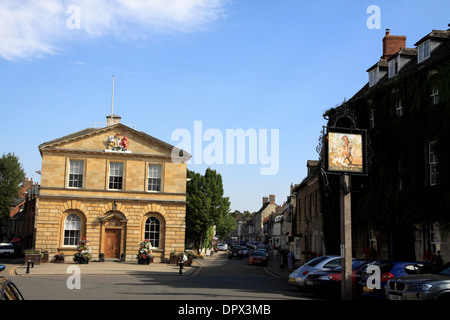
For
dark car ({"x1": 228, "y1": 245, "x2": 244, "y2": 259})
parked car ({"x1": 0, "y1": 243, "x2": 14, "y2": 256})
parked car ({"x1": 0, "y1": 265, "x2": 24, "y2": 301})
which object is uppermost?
parked car ({"x1": 0, "y1": 265, "x2": 24, "y2": 301})

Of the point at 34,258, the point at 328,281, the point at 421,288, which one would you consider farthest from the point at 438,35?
the point at 34,258

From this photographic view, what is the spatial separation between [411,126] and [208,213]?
3565 centimetres

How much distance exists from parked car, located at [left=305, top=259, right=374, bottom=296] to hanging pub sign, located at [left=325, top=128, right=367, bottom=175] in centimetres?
377

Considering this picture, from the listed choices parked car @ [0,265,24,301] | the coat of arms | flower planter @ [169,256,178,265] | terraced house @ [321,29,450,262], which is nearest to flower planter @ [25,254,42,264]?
flower planter @ [169,256,178,265]

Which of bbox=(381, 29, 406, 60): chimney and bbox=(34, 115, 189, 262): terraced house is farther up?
bbox=(381, 29, 406, 60): chimney

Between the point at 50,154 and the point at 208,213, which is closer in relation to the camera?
the point at 50,154

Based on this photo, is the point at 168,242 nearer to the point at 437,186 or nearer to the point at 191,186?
the point at 191,186

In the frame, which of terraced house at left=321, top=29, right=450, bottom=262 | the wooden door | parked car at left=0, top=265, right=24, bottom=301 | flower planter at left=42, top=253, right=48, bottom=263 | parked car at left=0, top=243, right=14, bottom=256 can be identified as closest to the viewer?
parked car at left=0, top=265, right=24, bottom=301

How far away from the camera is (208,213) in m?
54.8

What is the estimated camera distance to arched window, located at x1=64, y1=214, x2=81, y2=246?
36.8 meters

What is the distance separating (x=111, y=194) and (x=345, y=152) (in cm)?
2508

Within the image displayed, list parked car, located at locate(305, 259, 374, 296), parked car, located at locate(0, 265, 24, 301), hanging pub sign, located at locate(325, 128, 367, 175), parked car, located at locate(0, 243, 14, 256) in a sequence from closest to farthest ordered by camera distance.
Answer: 1. parked car, located at locate(0, 265, 24, 301)
2. hanging pub sign, located at locate(325, 128, 367, 175)
3. parked car, located at locate(305, 259, 374, 296)
4. parked car, located at locate(0, 243, 14, 256)

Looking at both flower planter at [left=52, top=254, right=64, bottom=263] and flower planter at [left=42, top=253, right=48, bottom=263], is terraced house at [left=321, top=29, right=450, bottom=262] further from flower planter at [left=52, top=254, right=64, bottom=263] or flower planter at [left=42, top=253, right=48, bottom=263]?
flower planter at [left=42, top=253, right=48, bottom=263]
